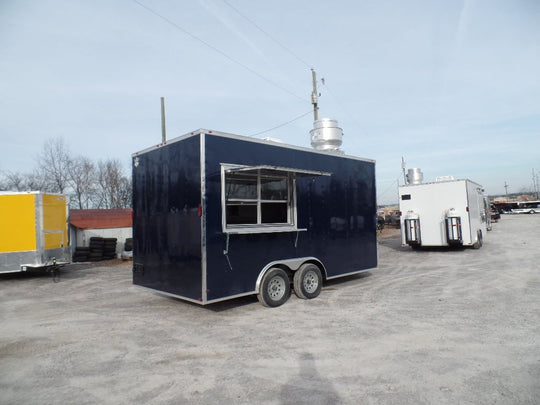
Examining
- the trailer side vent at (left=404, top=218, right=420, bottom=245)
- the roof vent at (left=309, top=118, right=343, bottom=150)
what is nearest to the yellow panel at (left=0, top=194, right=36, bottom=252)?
the roof vent at (left=309, top=118, right=343, bottom=150)

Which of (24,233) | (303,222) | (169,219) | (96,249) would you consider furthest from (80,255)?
(303,222)

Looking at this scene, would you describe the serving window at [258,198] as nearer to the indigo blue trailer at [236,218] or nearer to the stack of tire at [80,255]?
the indigo blue trailer at [236,218]

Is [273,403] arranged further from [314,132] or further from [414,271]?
[414,271]

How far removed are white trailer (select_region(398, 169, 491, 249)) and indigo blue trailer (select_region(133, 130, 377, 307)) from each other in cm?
758

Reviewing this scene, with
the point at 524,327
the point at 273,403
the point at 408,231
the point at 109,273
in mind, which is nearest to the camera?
the point at 273,403

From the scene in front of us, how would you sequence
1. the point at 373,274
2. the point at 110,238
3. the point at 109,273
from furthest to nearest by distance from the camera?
the point at 110,238, the point at 109,273, the point at 373,274

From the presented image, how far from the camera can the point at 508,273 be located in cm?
945

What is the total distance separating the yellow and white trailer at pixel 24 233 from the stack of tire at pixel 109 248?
15.1ft

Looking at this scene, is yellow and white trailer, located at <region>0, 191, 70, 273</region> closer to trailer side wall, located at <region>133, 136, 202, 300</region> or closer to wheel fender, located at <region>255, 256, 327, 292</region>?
trailer side wall, located at <region>133, 136, 202, 300</region>

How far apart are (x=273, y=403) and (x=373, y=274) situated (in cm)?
739

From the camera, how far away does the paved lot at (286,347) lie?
357cm

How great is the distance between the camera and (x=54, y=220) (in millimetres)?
11367

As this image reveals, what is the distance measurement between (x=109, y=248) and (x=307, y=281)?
11.4 metres

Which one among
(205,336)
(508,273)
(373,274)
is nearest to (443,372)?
(205,336)
